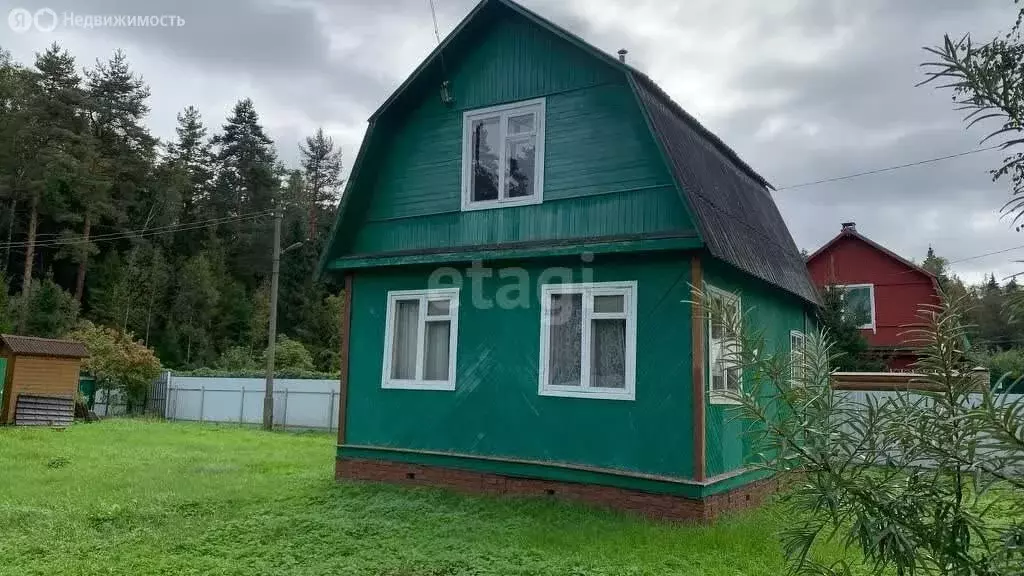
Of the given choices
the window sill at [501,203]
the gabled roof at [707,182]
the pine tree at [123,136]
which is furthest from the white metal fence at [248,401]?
the pine tree at [123,136]

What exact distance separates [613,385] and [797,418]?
737 cm

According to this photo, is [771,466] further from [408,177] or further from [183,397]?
[183,397]

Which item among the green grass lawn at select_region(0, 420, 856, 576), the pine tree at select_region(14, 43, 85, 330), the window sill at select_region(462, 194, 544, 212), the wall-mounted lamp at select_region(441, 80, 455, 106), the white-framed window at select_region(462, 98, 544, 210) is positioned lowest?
the green grass lawn at select_region(0, 420, 856, 576)

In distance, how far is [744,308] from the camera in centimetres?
809

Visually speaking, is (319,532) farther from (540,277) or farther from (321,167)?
(321,167)

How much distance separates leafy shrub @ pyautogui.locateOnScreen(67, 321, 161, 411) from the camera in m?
25.9

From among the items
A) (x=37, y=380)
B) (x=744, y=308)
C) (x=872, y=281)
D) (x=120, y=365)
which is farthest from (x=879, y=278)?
(x=120, y=365)

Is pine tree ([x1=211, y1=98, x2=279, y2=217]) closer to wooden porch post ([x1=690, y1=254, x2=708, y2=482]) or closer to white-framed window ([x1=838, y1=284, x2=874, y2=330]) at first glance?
white-framed window ([x1=838, y1=284, x2=874, y2=330])

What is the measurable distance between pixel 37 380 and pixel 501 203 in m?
17.3

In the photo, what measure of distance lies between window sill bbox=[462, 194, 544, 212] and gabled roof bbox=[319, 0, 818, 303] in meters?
1.78

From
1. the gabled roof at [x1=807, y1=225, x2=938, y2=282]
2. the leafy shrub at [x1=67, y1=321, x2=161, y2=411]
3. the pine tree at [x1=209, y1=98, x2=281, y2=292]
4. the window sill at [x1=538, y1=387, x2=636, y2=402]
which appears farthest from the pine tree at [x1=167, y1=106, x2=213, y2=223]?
the window sill at [x1=538, y1=387, x2=636, y2=402]

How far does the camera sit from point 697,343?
811 cm

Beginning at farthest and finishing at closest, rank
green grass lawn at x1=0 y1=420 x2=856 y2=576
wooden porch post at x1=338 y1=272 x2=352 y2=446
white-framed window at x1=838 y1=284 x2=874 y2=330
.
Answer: white-framed window at x1=838 y1=284 x2=874 y2=330 → wooden porch post at x1=338 y1=272 x2=352 y2=446 → green grass lawn at x1=0 y1=420 x2=856 y2=576

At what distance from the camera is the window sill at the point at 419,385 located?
976 centimetres
